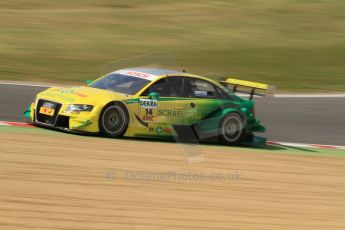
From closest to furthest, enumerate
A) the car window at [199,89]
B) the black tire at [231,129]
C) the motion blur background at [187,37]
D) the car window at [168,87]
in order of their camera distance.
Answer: the car window at [168,87] < the car window at [199,89] < the black tire at [231,129] < the motion blur background at [187,37]

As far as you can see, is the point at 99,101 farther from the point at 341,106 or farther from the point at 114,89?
the point at 341,106

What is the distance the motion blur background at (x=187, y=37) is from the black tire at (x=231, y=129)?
6.63m

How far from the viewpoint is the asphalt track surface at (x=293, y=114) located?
42.5ft

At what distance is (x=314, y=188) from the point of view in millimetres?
8391

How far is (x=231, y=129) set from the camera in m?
11.6

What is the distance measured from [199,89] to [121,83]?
1351mm

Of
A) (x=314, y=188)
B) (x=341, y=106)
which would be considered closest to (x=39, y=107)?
(x=314, y=188)

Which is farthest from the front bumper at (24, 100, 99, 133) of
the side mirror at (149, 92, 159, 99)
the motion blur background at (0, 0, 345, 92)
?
the motion blur background at (0, 0, 345, 92)

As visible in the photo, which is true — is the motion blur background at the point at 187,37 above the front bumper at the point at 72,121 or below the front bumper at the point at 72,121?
above

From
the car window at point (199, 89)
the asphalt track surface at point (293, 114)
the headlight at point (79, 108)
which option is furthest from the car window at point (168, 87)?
the asphalt track surface at point (293, 114)

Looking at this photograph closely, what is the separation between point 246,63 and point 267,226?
48.0 ft

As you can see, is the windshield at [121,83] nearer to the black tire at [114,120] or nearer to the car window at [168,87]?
the car window at [168,87]

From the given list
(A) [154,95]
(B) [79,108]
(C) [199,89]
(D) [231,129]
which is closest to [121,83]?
(A) [154,95]

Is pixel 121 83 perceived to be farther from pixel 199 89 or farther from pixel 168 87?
pixel 199 89
